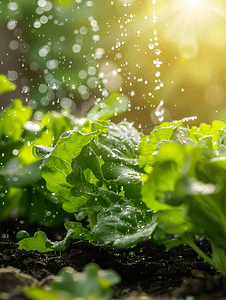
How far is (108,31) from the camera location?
5.20 ft

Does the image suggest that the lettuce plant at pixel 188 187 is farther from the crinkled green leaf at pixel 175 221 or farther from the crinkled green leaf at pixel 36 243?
the crinkled green leaf at pixel 36 243

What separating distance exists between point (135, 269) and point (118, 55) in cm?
111

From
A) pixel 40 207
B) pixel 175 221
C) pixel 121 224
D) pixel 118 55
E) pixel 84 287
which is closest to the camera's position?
pixel 84 287

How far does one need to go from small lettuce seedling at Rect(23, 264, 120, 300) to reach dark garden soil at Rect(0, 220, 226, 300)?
6 centimetres

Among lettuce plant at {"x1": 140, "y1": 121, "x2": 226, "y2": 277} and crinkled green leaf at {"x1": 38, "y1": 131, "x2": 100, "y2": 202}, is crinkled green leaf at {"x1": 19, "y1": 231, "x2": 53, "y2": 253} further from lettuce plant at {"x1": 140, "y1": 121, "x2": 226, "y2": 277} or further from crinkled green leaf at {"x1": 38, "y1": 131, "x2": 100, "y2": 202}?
lettuce plant at {"x1": 140, "y1": 121, "x2": 226, "y2": 277}

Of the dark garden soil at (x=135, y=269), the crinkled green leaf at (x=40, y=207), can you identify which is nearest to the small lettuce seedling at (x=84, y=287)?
the dark garden soil at (x=135, y=269)

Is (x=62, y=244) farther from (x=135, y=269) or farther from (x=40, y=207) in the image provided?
(x=40, y=207)

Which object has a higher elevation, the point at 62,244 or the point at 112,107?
the point at 112,107

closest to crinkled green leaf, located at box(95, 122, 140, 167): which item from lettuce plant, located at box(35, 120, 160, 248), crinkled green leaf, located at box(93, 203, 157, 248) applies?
lettuce plant, located at box(35, 120, 160, 248)

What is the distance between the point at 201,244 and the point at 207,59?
1.31m

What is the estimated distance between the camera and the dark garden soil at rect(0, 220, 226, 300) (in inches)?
16.2

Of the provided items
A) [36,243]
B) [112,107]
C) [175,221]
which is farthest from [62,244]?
[112,107]

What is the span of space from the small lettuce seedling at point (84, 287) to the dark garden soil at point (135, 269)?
0.06 meters

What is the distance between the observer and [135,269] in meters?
0.60
